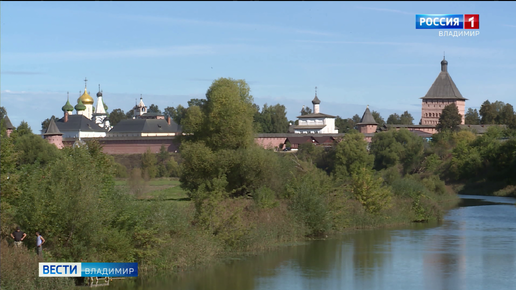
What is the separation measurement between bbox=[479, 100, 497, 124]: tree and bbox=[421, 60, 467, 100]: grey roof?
401 centimetres

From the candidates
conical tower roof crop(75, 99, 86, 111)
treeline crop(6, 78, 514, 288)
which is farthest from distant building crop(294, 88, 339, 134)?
treeline crop(6, 78, 514, 288)

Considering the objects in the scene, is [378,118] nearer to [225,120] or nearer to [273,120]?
[273,120]

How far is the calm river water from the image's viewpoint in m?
14.6

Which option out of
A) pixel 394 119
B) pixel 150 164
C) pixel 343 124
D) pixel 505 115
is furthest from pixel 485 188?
pixel 394 119

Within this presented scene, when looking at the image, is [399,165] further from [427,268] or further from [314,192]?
[427,268]

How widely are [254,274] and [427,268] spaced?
4358mm

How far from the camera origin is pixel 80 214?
13.0 metres

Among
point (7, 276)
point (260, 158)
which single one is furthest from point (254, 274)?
point (260, 158)

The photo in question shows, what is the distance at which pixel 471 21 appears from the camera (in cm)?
1775

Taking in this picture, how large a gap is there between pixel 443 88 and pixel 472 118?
629 cm

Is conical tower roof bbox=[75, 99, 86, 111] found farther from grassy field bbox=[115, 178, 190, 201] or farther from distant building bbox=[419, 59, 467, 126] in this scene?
grassy field bbox=[115, 178, 190, 201]

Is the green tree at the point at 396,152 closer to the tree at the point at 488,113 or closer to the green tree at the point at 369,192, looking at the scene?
the green tree at the point at 369,192

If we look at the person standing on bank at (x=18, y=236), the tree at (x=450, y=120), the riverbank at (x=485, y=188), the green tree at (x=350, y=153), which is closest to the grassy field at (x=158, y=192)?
the person standing on bank at (x=18, y=236)

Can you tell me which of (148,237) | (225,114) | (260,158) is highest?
(225,114)
